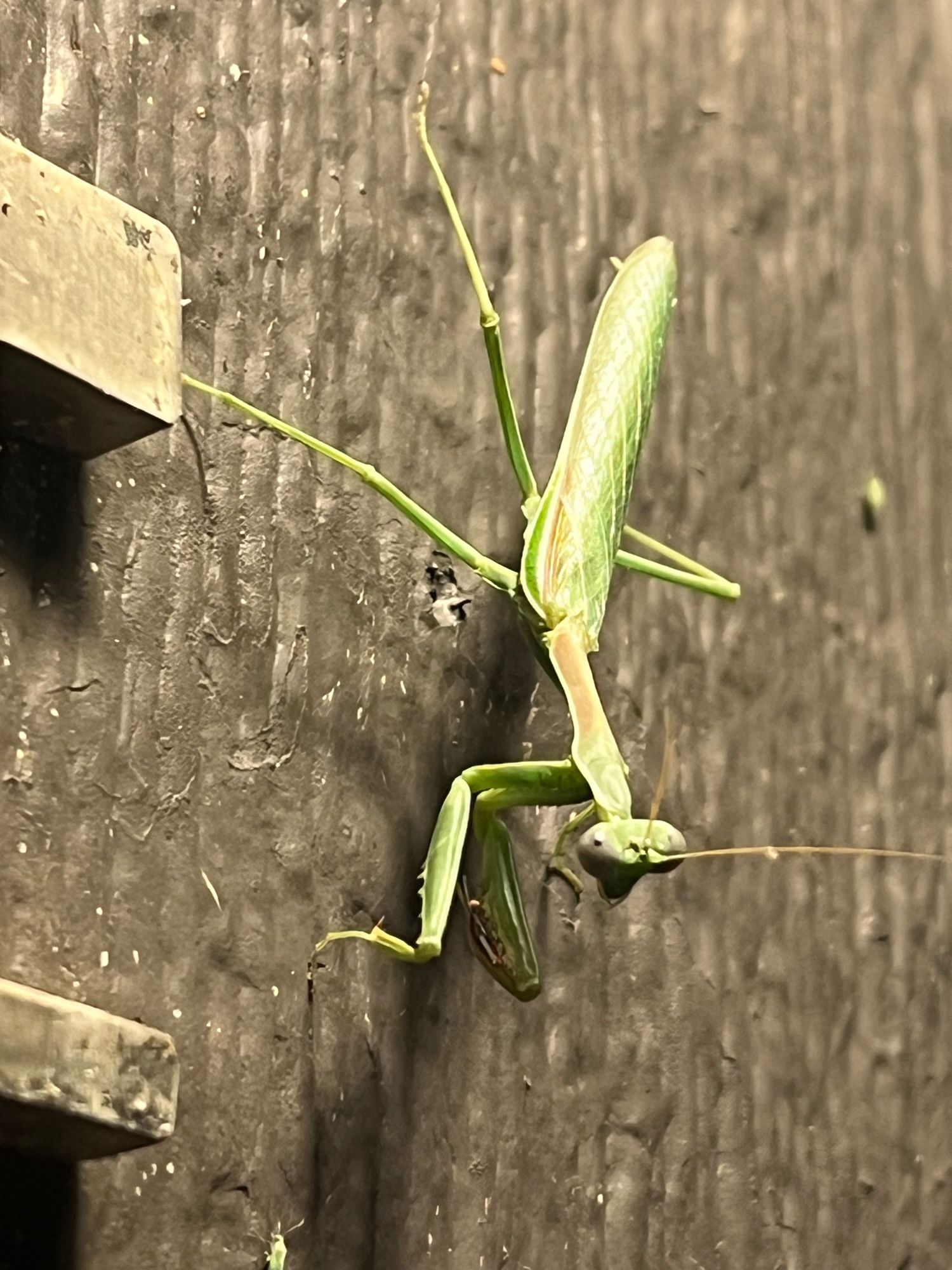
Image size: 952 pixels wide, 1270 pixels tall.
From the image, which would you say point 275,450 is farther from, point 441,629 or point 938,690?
point 938,690

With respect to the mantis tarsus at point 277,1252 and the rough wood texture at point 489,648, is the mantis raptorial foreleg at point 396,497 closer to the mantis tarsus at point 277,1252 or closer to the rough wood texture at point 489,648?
the rough wood texture at point 489,648

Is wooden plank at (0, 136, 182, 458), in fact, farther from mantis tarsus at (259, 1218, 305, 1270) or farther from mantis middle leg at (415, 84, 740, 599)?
mantis tarsus at (259, 1218, 305, 1270)

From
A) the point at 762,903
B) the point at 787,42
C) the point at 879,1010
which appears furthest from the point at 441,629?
the point at 787,42

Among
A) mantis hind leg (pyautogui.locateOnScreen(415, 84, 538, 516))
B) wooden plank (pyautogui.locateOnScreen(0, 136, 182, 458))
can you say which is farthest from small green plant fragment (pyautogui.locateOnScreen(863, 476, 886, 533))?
wooden plank (pyautogui.locateOnScreen(0, 136, 182, 458))

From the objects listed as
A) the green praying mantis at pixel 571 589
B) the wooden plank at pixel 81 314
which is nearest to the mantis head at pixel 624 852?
the green praying mantis at pixel 571 589

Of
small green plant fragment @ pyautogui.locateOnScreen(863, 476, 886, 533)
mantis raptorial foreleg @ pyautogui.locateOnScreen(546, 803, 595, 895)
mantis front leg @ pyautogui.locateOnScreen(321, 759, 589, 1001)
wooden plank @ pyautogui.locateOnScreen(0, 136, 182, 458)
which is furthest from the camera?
small green plant fragment @ pyautogui.locateOnScreen(863, 476, 886, 533)

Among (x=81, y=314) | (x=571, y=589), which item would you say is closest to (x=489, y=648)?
(x=571, y=589)

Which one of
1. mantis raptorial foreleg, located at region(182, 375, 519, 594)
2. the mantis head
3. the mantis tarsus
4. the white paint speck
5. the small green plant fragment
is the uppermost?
the small green plant fragment
